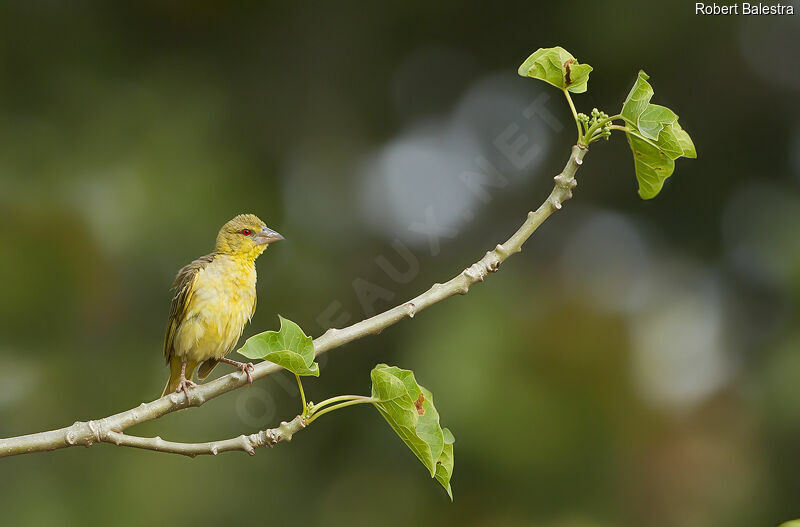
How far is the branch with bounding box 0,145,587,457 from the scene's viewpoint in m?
1.86

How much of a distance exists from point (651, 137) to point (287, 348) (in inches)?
37.7

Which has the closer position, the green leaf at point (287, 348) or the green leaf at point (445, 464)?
the green leaf at point (287, 348)

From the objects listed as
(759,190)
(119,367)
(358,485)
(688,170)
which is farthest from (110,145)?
(759,190)

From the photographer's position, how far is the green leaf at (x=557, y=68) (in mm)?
2010

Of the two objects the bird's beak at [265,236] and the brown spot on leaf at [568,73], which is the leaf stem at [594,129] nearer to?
the brown spot on leaf at [568,73]

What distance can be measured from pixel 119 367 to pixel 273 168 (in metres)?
2.12

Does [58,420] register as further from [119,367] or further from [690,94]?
[690,94]

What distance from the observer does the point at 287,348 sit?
1.91m

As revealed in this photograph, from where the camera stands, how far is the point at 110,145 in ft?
24.0

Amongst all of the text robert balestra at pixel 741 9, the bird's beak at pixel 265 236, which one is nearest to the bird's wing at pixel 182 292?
the bird's beak at pixel 265 236

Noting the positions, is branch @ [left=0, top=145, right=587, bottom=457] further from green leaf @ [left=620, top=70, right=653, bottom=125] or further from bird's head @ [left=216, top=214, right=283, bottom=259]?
bird's head @ [left=216, top=214, right=283, bottom=259]

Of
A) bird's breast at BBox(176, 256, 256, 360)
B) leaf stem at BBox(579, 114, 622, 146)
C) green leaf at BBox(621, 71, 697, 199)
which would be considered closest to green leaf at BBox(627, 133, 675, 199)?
green leaf at BBox(621, 71, 697, 199)

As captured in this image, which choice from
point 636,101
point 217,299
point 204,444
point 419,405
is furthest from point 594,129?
point 217,299

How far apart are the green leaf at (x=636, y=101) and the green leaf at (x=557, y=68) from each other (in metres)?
0.11
